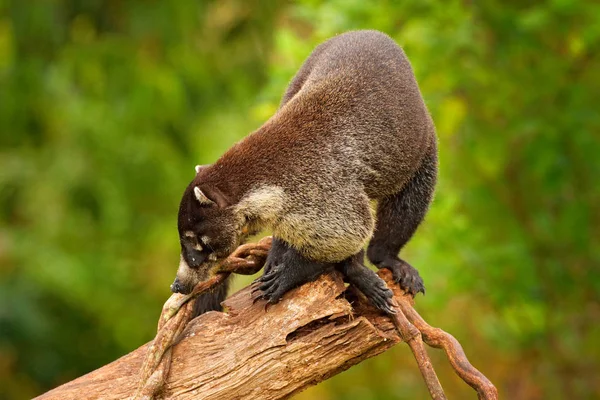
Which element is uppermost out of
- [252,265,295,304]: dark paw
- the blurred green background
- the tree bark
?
the blurred green background

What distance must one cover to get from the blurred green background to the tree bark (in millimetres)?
3113

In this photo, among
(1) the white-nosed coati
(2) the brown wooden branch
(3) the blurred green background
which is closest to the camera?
(2) the brown wooden branch

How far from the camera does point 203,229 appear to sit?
15.2 feet

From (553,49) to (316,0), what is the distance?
2.21m

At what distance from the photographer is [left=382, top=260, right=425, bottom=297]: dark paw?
15.3 ft

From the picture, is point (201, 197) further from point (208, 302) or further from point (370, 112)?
point (370, 112)

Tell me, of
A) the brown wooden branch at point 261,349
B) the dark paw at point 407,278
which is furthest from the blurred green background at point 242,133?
the brown wooden branch at point 261,349

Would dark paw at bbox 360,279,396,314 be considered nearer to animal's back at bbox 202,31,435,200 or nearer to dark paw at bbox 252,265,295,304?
dark paw at bbox 252,265,295,304

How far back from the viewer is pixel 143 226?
11211 millimetres

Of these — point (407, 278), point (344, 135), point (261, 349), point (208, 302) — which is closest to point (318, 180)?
point (344, 135)

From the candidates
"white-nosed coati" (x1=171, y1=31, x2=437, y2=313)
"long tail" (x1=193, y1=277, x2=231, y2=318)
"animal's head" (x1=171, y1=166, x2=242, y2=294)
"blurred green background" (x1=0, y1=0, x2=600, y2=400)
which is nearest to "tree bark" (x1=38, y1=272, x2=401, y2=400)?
"white-nosed coati" (x1=171, y1=31, x2=437, y2=313)

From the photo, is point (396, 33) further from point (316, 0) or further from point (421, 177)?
point (421, 177)

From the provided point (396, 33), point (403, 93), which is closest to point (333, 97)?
point (403, 93)

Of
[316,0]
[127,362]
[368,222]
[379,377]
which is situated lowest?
[127,362]
